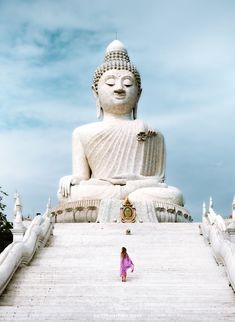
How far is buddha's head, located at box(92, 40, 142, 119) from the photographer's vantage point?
24625 millimetres

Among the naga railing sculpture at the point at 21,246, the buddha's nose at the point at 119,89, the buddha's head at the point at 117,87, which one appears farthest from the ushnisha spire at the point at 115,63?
the naga railing sculpture at the point at 21,246

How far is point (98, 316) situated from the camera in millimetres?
9641

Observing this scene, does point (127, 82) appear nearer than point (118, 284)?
No

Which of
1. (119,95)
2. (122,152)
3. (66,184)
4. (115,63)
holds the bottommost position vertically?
(66,184)

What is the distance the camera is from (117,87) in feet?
80.6

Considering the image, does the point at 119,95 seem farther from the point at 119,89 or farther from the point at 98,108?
the point at 98,108

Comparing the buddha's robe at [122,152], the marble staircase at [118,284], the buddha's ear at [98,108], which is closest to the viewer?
the marble staircase at [118,284]

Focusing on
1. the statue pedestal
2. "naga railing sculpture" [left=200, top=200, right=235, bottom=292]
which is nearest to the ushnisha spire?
the statue pedestal

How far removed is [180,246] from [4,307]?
6.19m

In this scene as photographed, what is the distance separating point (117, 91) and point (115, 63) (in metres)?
1.36

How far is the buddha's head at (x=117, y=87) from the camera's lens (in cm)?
2462

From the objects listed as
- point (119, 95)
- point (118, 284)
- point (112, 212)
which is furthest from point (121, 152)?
point (118, 284)

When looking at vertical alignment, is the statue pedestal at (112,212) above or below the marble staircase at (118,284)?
above

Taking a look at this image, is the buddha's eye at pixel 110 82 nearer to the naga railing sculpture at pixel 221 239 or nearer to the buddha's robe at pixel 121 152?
the buddha's robe at pixel 121 152
